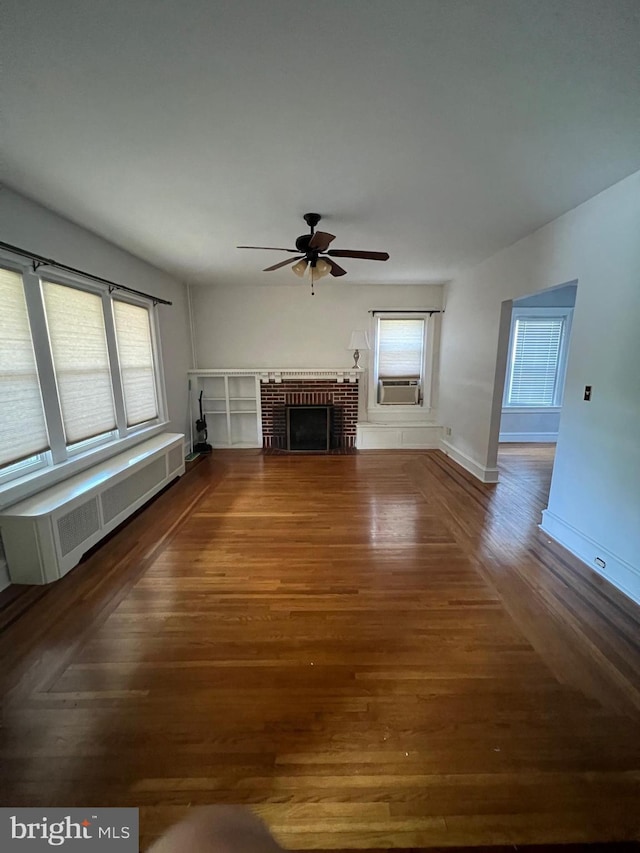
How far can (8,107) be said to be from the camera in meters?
1.45

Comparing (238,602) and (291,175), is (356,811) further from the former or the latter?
(291,175)

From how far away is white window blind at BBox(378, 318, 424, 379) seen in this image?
5.33 metres

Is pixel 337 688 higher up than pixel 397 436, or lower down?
lower down

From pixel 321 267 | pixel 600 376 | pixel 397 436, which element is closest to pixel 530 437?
pixel 397 436

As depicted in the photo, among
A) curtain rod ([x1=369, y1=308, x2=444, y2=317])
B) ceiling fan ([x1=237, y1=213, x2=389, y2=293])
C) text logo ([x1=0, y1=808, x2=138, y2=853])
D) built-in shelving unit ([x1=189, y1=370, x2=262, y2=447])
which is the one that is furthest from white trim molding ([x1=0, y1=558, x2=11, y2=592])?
curtain rod ([x1=369, y1=308, x2=444, y2=317])

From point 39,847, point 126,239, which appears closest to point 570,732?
point 39,847

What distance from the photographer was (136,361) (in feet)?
12.4

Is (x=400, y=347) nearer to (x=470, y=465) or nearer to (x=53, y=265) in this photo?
(x=470, y=465)

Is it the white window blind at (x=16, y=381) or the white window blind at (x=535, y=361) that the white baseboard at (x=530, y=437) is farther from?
the white window blind at (x=16, y=381)

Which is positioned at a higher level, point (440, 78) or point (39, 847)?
point (440, 78)

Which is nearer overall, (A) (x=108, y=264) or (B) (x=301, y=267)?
(B) (x=301, y=267)

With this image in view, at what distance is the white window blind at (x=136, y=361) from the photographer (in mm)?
3521

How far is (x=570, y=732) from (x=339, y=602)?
3.72 ft

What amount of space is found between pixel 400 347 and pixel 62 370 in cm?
455
